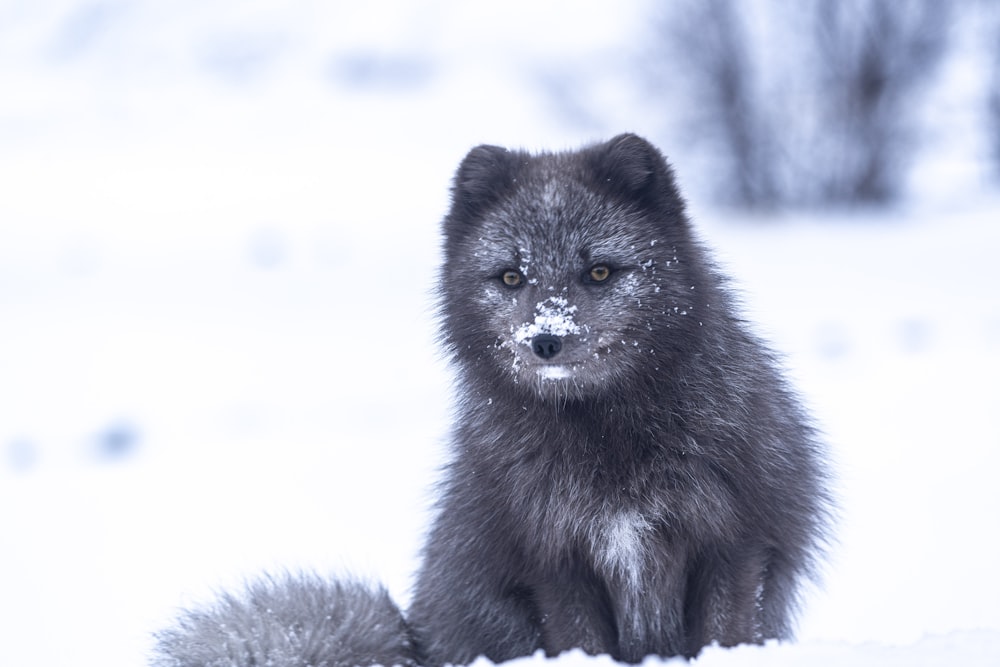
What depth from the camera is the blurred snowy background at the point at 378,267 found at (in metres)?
5.79

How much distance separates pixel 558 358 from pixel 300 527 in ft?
12.0

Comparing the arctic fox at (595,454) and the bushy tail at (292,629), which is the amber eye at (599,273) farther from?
the bushy tail at (292,629)

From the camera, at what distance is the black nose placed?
338cm

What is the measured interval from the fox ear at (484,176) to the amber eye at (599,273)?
0.50 meters

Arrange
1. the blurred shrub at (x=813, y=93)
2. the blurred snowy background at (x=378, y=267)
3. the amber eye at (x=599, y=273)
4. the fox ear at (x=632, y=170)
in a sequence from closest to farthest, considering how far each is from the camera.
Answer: the amber eye at (x=599, y=273) < the fox ear at (x=632, y=170) < the blurred snowy background at (x=378, y=267) < the blurred shrub at (x=813, y=93)

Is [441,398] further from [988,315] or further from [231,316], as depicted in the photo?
[988,315]

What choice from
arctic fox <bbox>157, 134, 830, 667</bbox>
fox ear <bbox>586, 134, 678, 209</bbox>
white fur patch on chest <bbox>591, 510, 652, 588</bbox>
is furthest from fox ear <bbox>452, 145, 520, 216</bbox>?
white fur patch on chest <bbox>591, 510, 652, 588</bbox>

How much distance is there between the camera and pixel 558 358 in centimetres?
342

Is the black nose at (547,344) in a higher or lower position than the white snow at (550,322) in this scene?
lower

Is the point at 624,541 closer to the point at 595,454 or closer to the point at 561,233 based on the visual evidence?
the point at 595,454

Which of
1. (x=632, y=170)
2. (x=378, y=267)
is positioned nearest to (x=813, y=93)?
(x=378, y=267)

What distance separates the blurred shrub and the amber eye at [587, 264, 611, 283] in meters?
14.6

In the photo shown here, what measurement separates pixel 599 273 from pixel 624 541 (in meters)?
0.88

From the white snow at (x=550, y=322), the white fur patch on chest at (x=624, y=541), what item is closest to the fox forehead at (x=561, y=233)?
the white snow at (x=550, y=322)
